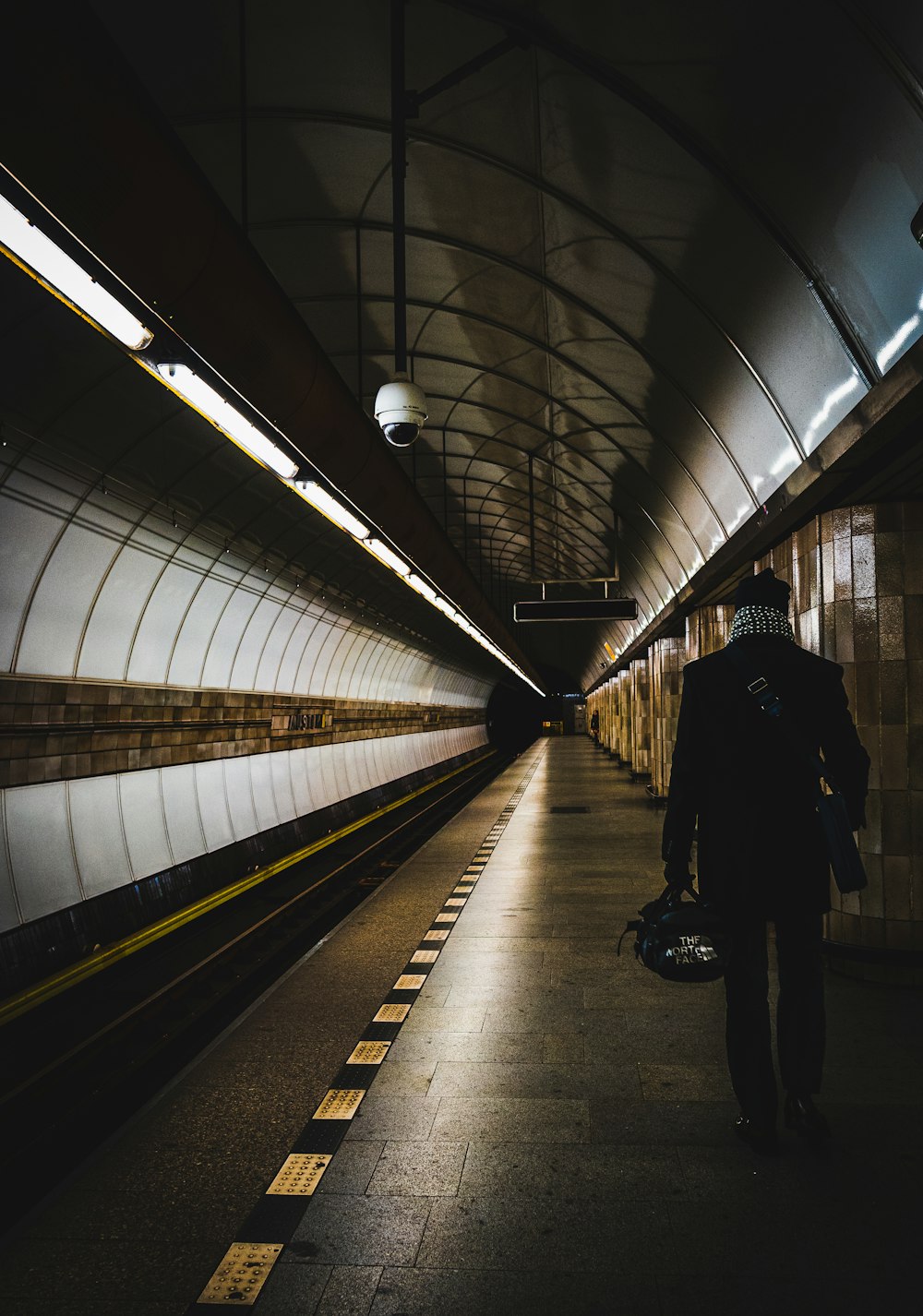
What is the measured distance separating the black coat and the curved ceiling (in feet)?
8.03

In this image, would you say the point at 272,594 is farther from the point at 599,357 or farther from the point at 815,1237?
the point at 815,1237

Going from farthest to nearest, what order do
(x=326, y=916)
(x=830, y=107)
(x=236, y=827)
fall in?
(x=236, y=827) → (x=326, y=916) → (x=830, y=107)

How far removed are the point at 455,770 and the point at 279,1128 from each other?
39.6m

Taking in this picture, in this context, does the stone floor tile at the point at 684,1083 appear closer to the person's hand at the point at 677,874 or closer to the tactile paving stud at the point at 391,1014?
the person's hand at the point at 677,874

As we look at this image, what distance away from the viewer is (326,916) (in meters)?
10.7

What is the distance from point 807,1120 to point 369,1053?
7.14ft

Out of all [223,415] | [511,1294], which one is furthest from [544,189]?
[511,1294]

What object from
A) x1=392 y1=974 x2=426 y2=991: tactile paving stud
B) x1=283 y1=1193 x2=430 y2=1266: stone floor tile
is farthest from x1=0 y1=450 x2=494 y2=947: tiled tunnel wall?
x1=283 y1=1193 x2=430 y2=1266: stone floor tile

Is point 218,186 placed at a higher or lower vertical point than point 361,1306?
higher

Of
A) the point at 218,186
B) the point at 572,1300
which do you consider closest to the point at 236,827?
the point at 218,186

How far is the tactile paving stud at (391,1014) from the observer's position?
→ 5.31 meters

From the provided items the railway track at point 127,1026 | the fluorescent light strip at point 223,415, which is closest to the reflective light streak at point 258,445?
the fluorescent light strip at point 223,415

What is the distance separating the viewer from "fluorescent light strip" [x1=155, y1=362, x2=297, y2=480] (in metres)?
4.30

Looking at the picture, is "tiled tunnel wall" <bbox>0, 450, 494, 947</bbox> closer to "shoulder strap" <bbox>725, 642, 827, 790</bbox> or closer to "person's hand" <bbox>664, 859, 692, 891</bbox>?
"person's hand" <bbox>664, 859, 692, 891</bbox>
